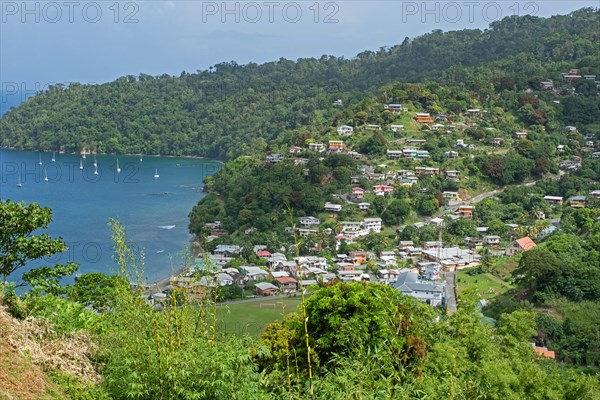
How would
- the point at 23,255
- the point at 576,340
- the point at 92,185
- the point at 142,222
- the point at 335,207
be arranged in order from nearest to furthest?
the point at 23,255 → the point at 576,340 → the point at 335,207 → the point at 142,222 → the point at 92,185

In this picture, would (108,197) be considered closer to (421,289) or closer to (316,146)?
(316,146)

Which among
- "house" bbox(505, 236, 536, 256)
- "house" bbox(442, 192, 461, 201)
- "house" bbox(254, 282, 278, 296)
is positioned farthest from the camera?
"house" bbox(442, 192, 461, 201)

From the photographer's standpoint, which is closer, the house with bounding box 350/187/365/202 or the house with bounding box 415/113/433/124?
the house with bounding box 350/187/365/202

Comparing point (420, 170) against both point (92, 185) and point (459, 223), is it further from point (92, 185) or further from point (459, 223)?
point (92, 185)

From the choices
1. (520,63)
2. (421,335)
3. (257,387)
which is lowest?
(421,335)


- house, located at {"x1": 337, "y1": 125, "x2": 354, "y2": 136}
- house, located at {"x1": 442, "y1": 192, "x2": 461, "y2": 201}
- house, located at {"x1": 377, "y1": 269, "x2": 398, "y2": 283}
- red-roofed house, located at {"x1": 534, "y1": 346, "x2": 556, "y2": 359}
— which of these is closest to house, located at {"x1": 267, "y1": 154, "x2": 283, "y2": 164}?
house, located at {"x1": 337, "y1": 125, "x2": 354, "y2": 136}

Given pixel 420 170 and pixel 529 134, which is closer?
pixel 420 170

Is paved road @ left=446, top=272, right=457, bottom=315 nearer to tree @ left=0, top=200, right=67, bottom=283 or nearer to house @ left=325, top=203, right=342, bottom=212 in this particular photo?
house @ left=325, top=203, right=342, bottom=212

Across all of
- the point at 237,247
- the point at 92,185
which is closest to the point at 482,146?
the point at 237,247

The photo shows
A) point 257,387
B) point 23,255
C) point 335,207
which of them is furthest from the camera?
point 335,207
